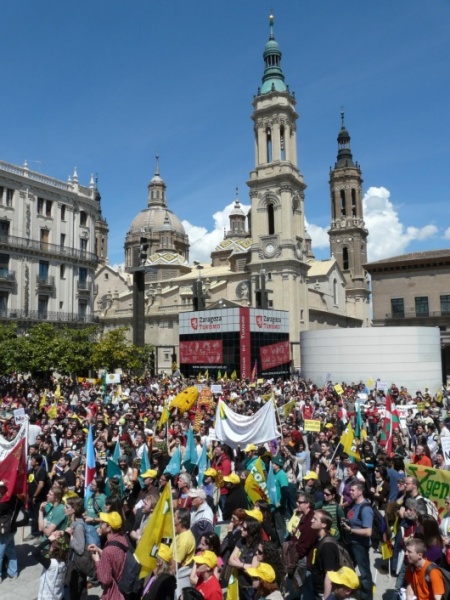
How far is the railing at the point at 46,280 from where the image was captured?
46.5 meters

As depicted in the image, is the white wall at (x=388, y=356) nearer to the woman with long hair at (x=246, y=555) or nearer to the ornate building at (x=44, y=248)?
the ornate building at (x=44, y=248)

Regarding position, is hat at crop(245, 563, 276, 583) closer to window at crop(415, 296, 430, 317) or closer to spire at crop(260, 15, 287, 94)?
window at crop(415, 296, 430, 317)

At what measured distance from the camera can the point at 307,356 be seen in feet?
134

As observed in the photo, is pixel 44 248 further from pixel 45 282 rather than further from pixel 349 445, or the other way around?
pixel 349 445

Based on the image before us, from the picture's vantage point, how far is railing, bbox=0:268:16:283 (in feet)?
144

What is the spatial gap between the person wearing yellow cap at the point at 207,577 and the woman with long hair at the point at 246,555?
45cm

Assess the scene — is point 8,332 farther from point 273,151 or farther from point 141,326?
point 273,151

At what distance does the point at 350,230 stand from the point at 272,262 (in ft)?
106

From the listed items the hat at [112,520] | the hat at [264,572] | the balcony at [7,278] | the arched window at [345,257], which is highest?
the arched window at [345,257]

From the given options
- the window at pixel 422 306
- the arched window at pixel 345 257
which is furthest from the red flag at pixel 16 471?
the arched window at pixel 345 257

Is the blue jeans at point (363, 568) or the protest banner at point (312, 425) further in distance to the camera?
the protest banner at point (312, 425)

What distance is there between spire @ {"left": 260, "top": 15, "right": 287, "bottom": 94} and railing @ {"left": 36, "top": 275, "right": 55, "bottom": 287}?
37.0 m

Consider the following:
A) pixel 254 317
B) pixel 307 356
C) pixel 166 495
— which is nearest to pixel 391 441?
pixel 166 495

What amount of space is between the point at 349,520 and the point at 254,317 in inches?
1666
